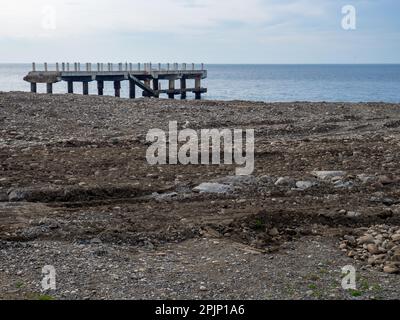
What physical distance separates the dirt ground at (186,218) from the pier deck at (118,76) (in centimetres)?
2383

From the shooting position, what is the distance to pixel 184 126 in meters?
22.1

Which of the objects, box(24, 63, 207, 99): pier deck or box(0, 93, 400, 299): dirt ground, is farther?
box(24, 63, 207, 99): pier deck

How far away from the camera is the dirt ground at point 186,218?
7.62 meters

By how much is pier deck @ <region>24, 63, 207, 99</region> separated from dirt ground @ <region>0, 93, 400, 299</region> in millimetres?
23832

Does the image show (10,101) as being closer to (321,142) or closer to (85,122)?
(85,122)

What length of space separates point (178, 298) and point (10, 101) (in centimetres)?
2047

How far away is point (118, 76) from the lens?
153 ft

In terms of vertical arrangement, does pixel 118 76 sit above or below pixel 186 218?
above

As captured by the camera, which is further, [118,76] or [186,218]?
[118,76]

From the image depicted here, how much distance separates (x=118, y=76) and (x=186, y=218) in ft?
123

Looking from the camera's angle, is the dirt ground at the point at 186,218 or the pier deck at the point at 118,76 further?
the pier deck at the point at 118,76

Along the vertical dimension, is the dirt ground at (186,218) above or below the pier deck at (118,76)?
below

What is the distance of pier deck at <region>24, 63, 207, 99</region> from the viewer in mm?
42719
